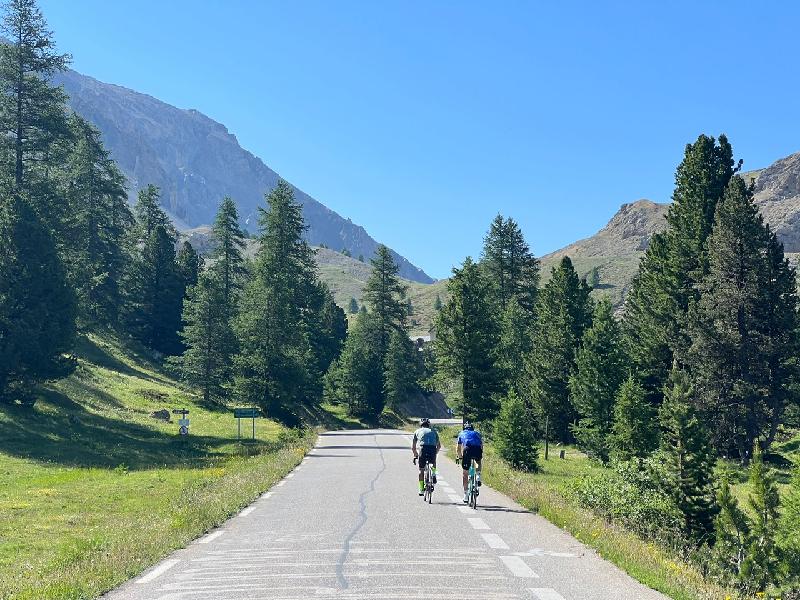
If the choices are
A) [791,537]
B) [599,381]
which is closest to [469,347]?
[599,381]

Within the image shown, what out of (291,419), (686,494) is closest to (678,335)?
(686,494)

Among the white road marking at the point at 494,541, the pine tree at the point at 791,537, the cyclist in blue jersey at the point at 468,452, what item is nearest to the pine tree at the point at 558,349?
the pine tree at the point at 791,537

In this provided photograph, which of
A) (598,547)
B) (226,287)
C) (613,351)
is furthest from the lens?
(226,287)

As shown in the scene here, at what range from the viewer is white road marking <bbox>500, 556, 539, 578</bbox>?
9148mm

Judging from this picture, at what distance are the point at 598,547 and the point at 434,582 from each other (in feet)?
11.6

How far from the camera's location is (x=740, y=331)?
47.5m

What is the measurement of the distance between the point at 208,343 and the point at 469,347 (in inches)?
1016

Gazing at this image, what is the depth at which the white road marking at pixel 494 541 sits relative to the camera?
11.3 meters

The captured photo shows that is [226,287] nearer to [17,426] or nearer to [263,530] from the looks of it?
[17,426]

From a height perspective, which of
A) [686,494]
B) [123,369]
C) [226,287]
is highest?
[226,287]

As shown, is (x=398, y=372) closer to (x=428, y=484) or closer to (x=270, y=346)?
(x=270, y=346)

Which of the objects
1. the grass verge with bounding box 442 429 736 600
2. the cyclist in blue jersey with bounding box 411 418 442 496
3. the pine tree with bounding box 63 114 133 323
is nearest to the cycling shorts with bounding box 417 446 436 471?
the cyclist in blue jersey with bounding box 411 418 442 496

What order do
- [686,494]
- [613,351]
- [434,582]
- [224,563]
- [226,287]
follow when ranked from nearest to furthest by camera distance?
[434,582], [224,563], [686,494], [613,351], [226,287]

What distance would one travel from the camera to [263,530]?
13.2 metres
